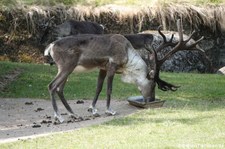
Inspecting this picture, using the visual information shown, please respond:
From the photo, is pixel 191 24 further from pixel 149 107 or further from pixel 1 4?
pixel 149 107

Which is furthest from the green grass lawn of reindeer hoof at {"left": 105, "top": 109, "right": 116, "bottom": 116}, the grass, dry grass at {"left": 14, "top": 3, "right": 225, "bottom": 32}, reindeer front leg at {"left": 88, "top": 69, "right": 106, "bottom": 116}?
the grass

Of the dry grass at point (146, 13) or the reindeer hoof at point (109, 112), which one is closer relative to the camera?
the reindeer hoof at point (109, 112)

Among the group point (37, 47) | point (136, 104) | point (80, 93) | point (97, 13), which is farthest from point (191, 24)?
point (136, 104)

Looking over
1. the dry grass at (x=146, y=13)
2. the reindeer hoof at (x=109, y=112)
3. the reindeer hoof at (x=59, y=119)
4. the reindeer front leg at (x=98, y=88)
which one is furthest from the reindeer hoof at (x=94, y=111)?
the dry grass at (x=146, y=13)

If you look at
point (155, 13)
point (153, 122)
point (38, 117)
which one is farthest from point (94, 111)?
point (155, 13)

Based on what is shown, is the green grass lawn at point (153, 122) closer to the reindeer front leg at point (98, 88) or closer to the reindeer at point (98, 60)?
the reindeer at point (98, 60)

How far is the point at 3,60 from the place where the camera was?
21.6 meters

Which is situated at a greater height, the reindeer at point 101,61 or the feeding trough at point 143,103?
the reindeer at point 101,61

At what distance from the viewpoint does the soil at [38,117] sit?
1055 centimetres

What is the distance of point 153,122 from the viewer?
34.8 feet

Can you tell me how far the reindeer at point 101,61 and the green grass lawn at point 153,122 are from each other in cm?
83

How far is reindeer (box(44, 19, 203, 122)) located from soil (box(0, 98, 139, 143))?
29cm

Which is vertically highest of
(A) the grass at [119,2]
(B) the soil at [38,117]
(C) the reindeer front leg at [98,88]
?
(A) the grass at [119,2]

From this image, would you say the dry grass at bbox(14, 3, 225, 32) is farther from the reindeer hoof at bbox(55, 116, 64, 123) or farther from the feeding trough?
the reindeer hoof at bbox(55, 116, 64, 123)
